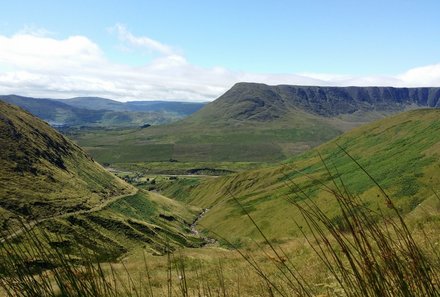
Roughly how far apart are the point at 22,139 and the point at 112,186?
135 ft

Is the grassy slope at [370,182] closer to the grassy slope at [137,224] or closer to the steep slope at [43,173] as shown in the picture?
the grassy slope at [137,224]

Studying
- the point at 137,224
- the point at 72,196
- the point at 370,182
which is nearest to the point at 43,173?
the point at 72,196

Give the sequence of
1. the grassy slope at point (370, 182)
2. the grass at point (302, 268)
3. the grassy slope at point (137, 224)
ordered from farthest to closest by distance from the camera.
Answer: the grassy slope at point (137, 224) → the grassy slope at point (370, 182) → the grass at point (302, 268)

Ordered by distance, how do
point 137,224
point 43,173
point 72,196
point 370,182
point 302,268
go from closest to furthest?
point 302,268, point 370,182, point 137,224, point 72,196, point 43,173

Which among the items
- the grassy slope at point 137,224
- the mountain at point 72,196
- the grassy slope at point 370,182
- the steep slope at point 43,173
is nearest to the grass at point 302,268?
the grassy slope at point 370,182

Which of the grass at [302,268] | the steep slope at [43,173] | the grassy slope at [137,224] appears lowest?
the grassy slope at [137,224]

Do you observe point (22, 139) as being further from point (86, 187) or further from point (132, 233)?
point (132, 233)

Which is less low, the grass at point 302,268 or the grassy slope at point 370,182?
the grass at point 302,268

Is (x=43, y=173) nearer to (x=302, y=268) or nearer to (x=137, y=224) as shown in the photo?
(x=137, y=224)

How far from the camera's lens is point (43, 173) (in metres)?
148

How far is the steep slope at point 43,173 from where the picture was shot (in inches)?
4963

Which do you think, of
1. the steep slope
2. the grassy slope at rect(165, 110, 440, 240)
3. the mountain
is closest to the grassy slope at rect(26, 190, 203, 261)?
the mountain

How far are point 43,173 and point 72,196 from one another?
16.8 metres

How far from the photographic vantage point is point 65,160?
17712cm
